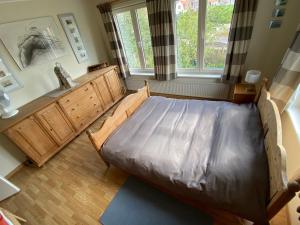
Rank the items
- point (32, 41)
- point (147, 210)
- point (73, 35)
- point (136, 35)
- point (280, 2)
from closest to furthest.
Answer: point (147, 210) → point (280, 2) → point (32, 41) → point (73, 35) → point (136, 35)

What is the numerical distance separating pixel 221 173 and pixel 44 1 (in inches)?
140

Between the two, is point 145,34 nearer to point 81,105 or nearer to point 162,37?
point 162,37

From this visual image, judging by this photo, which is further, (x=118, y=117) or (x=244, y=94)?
(x=244, y=94)

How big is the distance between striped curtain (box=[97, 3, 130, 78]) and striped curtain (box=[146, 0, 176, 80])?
90 cm

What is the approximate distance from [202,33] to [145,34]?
3.75 ft

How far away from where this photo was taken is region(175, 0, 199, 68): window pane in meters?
2.44

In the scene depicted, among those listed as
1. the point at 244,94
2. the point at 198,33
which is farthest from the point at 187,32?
the point at 244,94

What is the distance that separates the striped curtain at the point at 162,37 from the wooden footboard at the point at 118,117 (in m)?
0.77

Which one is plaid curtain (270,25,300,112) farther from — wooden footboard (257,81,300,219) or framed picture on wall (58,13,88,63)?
framed picture on wall (58,13,88,63)

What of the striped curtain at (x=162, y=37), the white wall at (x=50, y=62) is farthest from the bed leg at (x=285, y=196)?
the white wall at (x=50, y=62)

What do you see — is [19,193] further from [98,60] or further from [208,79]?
[208,79]

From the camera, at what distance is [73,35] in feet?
9.70

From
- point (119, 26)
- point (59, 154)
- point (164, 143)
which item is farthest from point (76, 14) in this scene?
point (164, 143)

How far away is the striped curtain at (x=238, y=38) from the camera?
1.98 m
